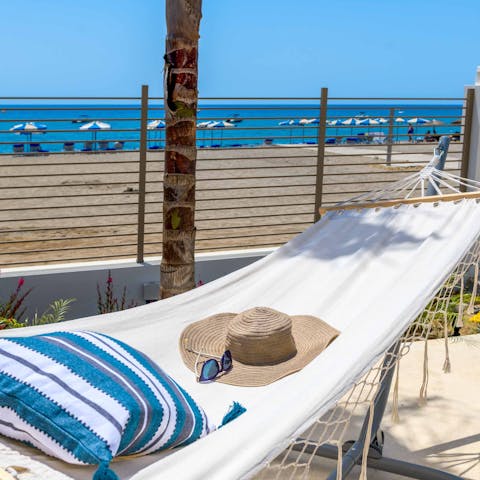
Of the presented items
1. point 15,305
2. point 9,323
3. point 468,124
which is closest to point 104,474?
point 9,323

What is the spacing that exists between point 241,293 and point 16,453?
1616mm

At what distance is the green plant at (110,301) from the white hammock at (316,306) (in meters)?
1.69

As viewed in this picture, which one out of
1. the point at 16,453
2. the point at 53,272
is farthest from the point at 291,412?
the point at 53,272

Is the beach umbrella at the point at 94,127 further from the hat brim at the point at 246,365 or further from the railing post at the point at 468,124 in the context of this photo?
the railing post at the point at 468,124

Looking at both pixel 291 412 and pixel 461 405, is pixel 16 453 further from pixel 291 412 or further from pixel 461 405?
pixel 461 405

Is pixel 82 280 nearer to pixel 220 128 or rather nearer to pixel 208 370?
pixel 208 370

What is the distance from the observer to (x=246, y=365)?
376 centimetres

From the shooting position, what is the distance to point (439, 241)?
11.7 feet

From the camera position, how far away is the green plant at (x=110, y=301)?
5551 millimetres

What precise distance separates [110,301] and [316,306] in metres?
2.02

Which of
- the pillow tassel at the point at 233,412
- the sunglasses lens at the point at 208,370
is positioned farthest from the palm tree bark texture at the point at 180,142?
the pillow tassel at the point at 233,412

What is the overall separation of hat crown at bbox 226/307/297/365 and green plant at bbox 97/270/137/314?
190 centimetres

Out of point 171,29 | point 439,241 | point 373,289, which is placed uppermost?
point 171,29

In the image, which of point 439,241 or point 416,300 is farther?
point 439,241
